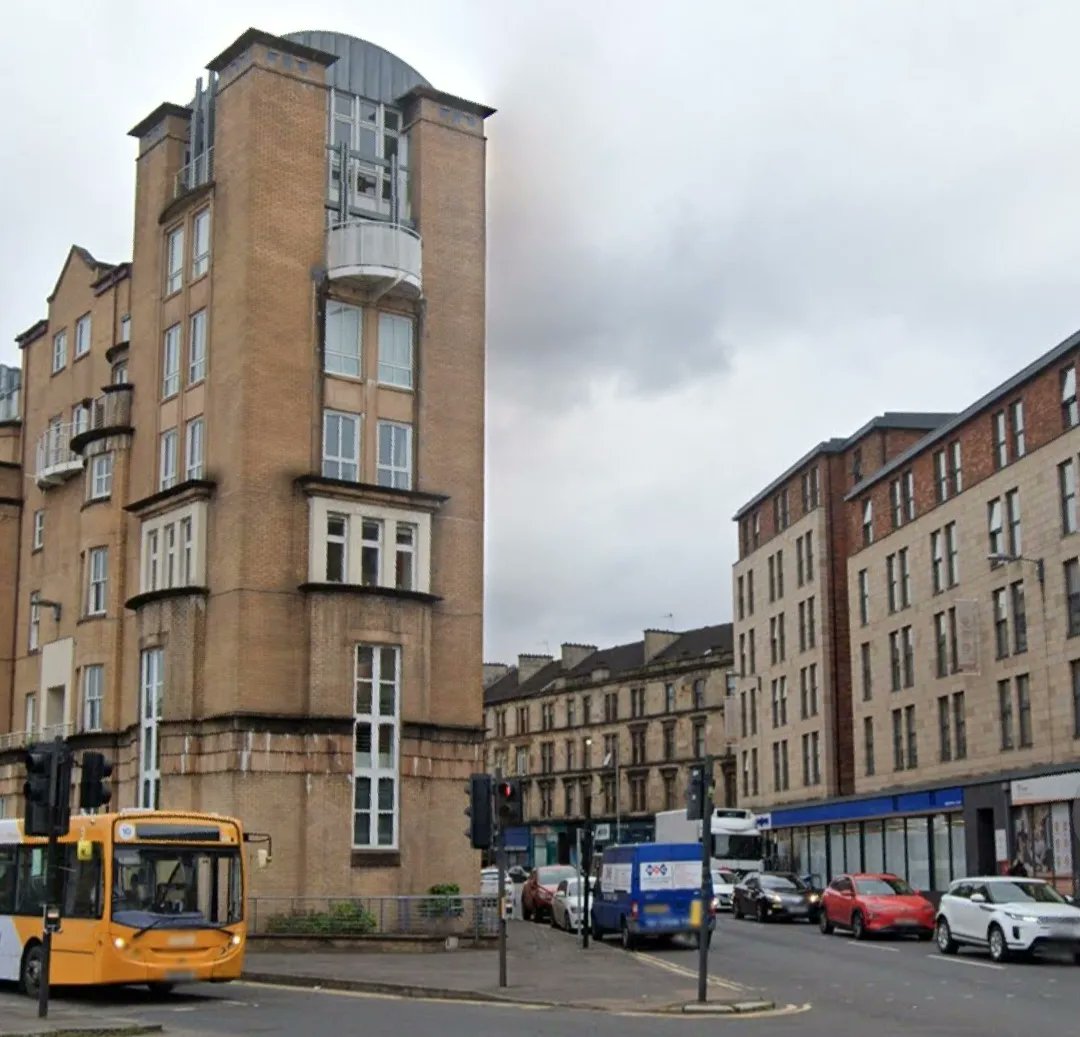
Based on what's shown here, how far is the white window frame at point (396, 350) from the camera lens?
3928 cm

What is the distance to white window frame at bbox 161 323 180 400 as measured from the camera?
132 feet

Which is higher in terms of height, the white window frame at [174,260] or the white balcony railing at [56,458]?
the white window frame at [174,260]

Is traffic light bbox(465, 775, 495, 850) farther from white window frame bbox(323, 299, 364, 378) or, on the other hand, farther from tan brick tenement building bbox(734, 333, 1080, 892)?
tan brick tenement building bbox(734, 333, 1080, 892)

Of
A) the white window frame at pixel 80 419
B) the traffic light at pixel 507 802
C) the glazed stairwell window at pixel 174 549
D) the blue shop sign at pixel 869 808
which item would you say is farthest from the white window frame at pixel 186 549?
the blue shop sign at pixel 869 808

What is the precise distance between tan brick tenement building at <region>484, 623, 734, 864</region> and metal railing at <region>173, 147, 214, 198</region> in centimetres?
5297

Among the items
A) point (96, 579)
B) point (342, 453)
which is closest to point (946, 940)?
point (342, 453)

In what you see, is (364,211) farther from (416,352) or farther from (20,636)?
(20,636)

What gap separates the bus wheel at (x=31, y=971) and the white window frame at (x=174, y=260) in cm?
2157

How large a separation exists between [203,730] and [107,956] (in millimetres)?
15100

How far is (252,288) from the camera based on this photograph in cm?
3719

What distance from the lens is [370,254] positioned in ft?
125

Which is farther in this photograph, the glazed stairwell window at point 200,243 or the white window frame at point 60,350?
the white window frame at point 60,350

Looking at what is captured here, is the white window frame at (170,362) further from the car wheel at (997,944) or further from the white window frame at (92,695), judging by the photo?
the car wheel at (997,944)

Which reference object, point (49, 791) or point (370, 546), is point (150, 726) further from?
point (49, 791)
